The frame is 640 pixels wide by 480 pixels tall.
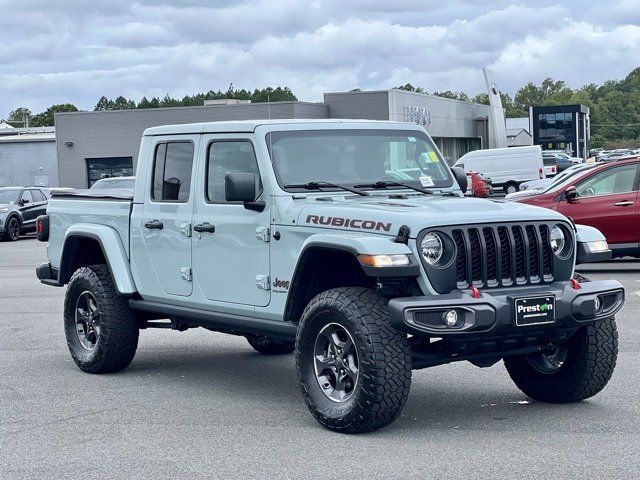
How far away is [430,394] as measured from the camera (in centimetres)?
834

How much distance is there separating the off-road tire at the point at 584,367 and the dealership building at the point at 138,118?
49837mm

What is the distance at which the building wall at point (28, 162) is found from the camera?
224 ft

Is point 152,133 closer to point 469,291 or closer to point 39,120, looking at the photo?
point 469,291

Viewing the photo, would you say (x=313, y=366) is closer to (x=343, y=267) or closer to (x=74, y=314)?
(x=343, y=267)

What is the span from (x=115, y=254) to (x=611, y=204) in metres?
9.74

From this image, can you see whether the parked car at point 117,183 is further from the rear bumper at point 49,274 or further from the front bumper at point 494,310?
the front bumper at point 494,310

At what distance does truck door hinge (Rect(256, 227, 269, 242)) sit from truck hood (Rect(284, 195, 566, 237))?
0.24 metres

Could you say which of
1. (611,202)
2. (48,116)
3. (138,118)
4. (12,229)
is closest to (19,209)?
(12,229)

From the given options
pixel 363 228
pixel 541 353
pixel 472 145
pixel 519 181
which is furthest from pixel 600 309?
pixel 472 145

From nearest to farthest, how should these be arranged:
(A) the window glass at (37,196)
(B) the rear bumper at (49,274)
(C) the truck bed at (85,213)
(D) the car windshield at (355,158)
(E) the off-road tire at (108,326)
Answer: (D) the car windshield at (355,158) < (E) the off-road tire at (108,326) < (C) the truck bed at (85,213) < (B) the rear bumper at (49,274) < (A) the window glass at (37,196)

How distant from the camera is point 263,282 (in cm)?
772

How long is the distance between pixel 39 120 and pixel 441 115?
102 meters

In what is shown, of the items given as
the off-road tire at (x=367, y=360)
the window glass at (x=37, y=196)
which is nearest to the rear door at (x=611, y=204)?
the off-road tire at (x=367, y=360)

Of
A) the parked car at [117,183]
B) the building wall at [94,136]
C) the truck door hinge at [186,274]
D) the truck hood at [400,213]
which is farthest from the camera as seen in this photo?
the building wall at [94,136]
